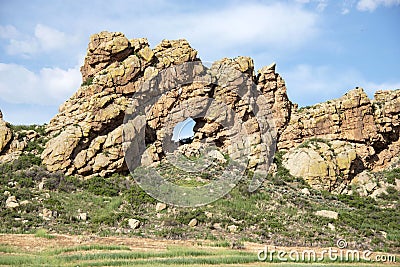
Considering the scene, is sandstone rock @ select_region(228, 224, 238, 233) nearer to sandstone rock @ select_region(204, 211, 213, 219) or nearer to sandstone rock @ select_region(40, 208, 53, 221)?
sandstone rock @ select_region(204, 211, 213, 219)

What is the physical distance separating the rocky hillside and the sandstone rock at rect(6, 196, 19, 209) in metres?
6.32

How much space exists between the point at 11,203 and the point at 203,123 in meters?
24.3

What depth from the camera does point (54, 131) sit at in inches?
1833

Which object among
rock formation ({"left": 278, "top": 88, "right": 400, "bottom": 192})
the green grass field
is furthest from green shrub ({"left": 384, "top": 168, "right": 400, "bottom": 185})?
the green grass field

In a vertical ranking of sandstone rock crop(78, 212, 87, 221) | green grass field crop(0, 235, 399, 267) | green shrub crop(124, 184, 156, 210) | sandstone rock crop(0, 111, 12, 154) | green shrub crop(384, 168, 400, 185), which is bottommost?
green grass field crop(0, 235, 399, 267)

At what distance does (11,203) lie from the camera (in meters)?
34.3

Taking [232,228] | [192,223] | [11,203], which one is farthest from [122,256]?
[11,203]

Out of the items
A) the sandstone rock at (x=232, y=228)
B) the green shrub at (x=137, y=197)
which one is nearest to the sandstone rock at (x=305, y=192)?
the sandstone rock at (x=232, y=228)

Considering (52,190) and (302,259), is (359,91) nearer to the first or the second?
(302,259)

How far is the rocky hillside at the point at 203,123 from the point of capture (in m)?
42.8

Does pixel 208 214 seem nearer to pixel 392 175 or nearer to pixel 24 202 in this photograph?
pixel 24 202

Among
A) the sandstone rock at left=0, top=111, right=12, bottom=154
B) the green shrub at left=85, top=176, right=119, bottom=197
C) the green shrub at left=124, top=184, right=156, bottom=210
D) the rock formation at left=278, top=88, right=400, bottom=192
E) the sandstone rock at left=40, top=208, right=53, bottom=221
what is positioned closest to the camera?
the sandstone rock at left=40, top=208, right=53, bottom=221

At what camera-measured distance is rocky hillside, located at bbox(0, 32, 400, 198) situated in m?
42.8

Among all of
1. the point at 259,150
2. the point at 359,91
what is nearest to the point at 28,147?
the point at 259,150
